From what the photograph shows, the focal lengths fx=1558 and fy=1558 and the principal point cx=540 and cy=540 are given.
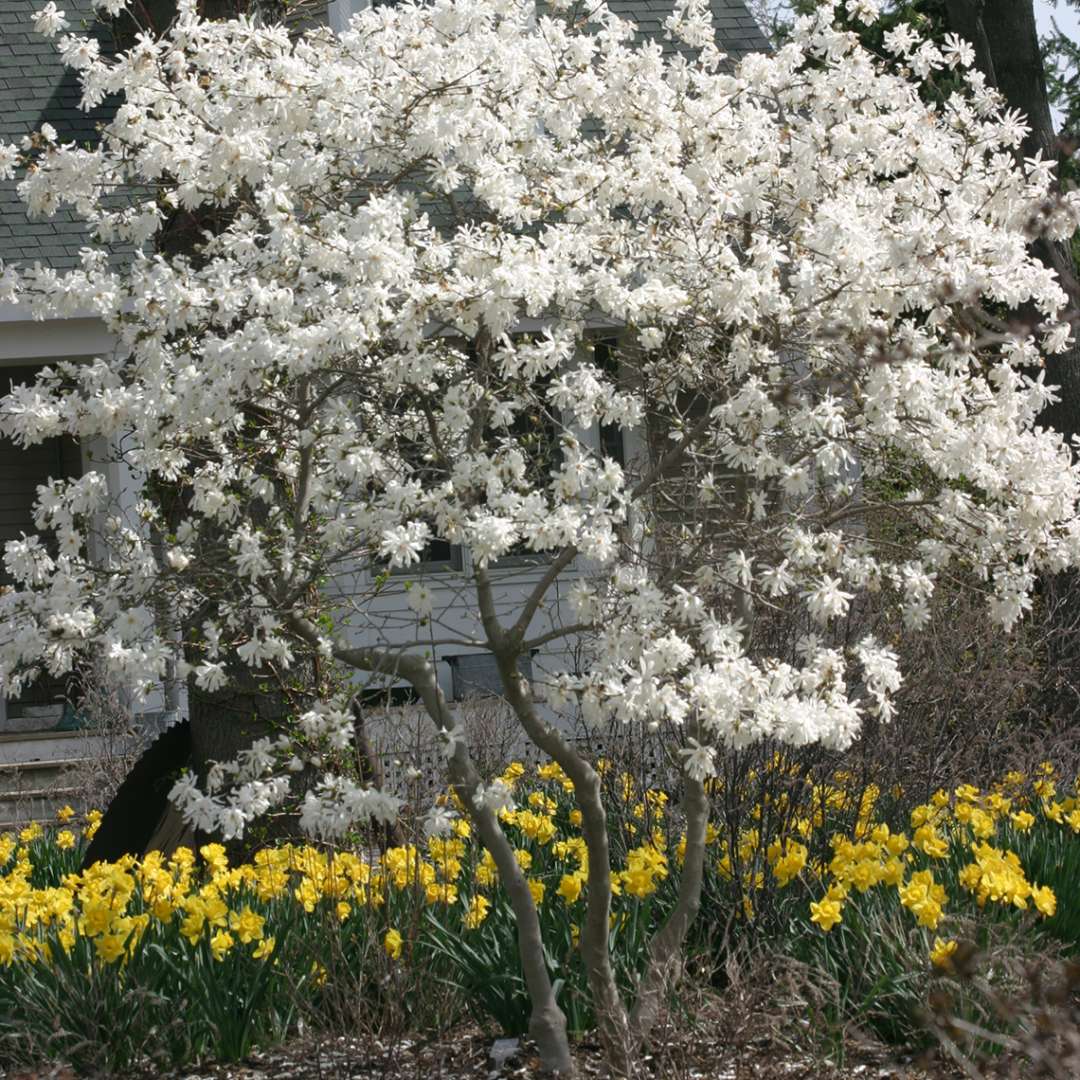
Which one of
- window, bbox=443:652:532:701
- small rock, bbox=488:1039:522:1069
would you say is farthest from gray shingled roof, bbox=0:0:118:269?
small rock, bbox=488:1039:522:1069

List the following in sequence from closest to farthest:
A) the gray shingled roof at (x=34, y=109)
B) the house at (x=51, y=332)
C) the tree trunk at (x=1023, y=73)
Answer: the tree trunk at (x=1023, y=73), the house at (x=51, y=332), the gray shingled roof at (x=34, y=109)

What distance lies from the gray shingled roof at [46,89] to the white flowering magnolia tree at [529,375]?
636cm

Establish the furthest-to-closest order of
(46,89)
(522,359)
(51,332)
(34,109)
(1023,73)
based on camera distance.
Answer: (46,89) < (34,109) < (51,332) < (1023,73) < (522,359)

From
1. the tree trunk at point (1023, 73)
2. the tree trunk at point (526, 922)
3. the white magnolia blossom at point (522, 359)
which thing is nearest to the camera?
the white magnolia blossom at point (522, 359)

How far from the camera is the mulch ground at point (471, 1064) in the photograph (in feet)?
13.5

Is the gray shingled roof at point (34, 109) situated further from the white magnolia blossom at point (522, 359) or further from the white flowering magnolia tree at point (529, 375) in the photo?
the white flowering magnolia tree at point (529, 375)

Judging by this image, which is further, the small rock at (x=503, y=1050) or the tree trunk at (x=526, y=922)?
the small rock at (x=503, y=1050)

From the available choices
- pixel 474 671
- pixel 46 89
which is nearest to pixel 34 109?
pixel 46 89

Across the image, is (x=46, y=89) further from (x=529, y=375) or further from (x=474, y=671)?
(x=529, y=375)

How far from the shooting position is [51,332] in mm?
10797

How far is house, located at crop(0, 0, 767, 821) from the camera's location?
34.9ft

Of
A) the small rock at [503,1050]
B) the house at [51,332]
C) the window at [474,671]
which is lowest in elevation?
the small rock at [503,1050]

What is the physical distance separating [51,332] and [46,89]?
7.58ft

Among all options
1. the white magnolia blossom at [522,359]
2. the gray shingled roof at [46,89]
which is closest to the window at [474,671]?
the gray shingled roof at [46,89]
